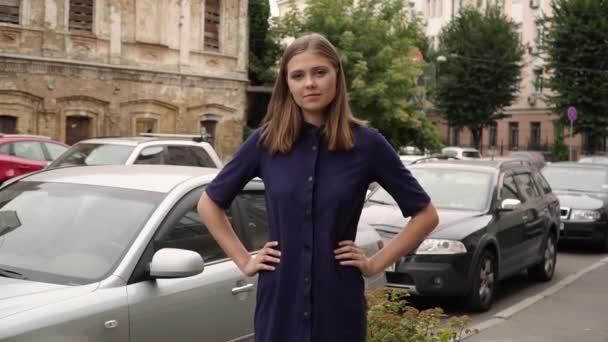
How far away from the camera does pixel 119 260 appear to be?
441 centimetres

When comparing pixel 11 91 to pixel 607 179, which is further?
pixel 11 91

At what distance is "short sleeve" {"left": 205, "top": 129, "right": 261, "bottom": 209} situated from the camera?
312 centimetres

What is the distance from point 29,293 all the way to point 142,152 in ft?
31.4

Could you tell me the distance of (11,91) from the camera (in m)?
26.6

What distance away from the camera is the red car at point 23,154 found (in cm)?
1861

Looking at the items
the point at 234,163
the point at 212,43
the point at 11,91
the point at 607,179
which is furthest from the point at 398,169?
the point at 212,43

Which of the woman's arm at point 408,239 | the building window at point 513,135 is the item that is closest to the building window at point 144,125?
the woman's arm at point 408,239

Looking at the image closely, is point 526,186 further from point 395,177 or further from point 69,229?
point 395,177

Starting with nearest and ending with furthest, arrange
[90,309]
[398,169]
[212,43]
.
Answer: [398,169]
[90,309]
[212,43]

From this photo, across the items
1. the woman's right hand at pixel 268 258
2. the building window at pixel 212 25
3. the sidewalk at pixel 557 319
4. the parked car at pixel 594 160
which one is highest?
the building window at pixel 212 25

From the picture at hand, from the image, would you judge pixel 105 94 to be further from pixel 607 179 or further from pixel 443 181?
pixel 443 181

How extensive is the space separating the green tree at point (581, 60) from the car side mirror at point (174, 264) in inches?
1665

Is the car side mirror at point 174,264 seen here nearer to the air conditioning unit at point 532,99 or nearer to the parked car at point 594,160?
the parked car at point 594,160

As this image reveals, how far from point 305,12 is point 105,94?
12.6 metres
